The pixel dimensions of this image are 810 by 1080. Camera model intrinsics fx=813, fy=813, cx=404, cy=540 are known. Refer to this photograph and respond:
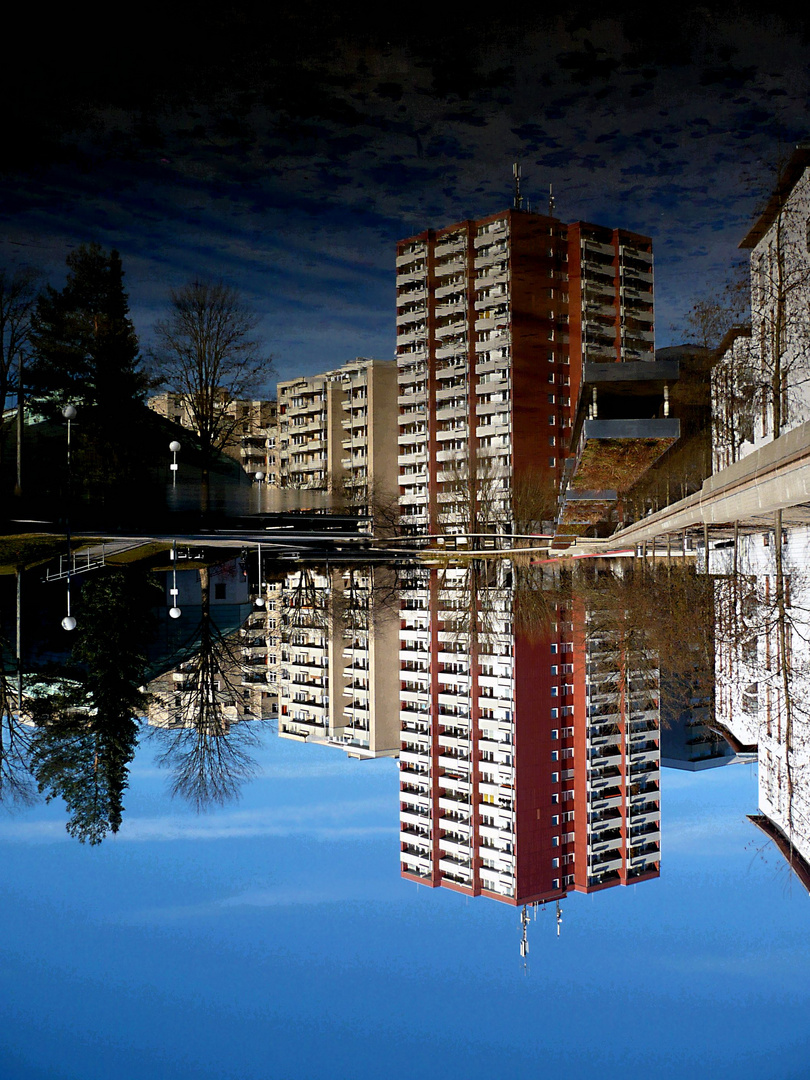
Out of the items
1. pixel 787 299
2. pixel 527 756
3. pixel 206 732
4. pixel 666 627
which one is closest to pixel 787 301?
pixel 787 299

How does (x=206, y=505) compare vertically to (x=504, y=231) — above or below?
below

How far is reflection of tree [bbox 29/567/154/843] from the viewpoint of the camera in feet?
10.8

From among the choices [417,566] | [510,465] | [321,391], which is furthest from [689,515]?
[321,391]

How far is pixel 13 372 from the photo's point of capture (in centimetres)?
1855

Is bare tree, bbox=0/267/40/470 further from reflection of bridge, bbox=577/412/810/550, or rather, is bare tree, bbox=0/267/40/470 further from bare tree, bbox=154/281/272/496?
reflection of bridge, bbox=577/412/810/550

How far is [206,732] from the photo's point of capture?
3.90 m

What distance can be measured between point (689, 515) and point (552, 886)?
7.53 meters

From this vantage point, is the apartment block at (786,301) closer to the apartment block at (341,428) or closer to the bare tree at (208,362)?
the bare tree at (208,362)

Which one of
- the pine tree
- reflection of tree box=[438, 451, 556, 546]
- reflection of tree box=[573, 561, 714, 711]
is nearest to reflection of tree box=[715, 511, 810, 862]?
reflection of tree box=[573, 561, 714, 711]

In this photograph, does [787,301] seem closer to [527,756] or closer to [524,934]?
[527,756]

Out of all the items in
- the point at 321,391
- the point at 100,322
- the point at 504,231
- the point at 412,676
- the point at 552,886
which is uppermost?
the point at 504,231

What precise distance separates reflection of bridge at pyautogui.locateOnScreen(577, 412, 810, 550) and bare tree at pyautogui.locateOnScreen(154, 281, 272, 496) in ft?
43.4

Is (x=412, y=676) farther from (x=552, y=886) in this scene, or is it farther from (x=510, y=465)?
(x=510, y=465)

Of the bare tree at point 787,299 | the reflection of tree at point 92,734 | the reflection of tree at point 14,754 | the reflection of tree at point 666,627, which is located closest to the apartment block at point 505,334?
the bare tree at point 787,299
